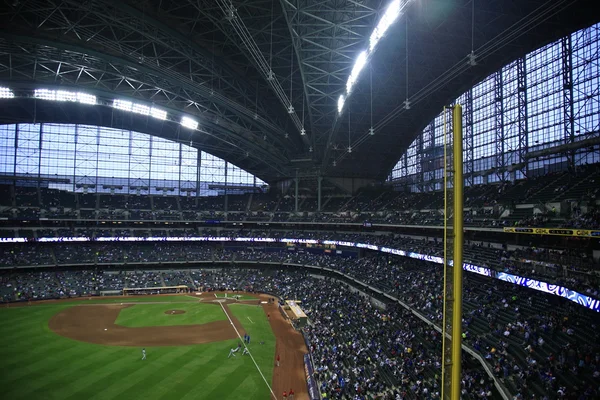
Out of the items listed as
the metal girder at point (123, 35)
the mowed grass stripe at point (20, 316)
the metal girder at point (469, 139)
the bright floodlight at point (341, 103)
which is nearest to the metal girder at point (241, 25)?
the metal girder at point (123, 35)

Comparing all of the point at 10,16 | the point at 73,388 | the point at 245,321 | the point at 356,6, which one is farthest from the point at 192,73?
the point at 73,388

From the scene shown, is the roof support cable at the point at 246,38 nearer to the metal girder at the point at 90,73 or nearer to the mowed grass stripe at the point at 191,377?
the metal girder at the point at 90,73

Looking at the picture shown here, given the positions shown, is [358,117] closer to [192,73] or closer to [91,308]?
[192,73]

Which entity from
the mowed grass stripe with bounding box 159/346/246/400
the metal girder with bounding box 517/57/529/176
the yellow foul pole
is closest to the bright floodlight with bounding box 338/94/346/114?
the metal girder with bounding box 517/57/529/176

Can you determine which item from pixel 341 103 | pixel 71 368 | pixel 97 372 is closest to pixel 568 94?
pixel 341 103

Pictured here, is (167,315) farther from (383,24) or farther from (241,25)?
(383,24)

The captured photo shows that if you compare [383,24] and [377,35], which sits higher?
[383,24]

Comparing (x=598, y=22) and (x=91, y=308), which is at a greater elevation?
(x=598, y=22)
